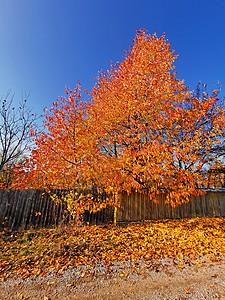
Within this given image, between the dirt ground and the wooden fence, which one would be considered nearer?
the dirt ground

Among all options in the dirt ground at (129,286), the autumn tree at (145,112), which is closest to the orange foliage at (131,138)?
the autumn tree at (145,112)

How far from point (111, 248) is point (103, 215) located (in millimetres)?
3214

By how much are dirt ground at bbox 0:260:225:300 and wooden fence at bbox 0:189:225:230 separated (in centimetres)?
377

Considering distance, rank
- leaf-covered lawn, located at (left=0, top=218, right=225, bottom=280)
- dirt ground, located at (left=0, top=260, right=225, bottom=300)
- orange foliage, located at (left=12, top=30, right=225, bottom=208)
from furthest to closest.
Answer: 1. orange foliage, located at (left=12, top=30, right=225, bottom=208)
2. leaf-covered lawn, located at (left=0, top=218, right=225, bottom=280)
3. dirt ground, located at (left=0, top=260, right=225, bottom=300)

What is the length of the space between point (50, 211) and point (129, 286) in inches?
258

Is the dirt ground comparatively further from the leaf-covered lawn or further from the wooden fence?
the wooden fence

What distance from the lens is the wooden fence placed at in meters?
8.73

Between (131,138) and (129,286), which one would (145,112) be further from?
(129,286)

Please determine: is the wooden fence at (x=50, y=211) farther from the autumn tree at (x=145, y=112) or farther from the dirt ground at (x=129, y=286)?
the dirt ground at (x=129, y=286)

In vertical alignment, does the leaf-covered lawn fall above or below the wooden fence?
below


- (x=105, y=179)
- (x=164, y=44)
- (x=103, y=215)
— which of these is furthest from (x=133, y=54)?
(x=103, y=215)

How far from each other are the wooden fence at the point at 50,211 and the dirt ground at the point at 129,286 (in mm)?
3766

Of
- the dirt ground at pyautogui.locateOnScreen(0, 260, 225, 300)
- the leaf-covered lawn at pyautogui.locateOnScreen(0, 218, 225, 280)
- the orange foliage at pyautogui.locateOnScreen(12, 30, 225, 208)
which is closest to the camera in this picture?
the dirt ground at pyautogui.locateOnScreen(0, 260, 225, 300)

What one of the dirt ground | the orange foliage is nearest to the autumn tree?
the orange foliage
